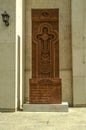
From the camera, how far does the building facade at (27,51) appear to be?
11.0 metres

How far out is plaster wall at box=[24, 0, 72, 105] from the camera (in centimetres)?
1279

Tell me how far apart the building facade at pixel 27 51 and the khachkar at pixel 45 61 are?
580 millimetres

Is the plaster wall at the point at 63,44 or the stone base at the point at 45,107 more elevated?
the plaster wall at the point at 63,44

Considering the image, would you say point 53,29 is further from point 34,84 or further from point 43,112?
point 43,112

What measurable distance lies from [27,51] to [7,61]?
2090 mm

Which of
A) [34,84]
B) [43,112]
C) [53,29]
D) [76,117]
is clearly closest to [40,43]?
[53,29]

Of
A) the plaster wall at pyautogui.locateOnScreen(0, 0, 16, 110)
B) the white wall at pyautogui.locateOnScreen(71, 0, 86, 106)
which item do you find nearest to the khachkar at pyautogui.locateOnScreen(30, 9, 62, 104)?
the plaster wall at pyautogui.locateOnScreen(0, 0, 16, 110)

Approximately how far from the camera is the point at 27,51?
13.0 metres

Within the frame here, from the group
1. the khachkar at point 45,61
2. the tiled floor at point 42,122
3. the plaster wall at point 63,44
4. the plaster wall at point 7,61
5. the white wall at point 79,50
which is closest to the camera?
the tiled floor at point 42,122

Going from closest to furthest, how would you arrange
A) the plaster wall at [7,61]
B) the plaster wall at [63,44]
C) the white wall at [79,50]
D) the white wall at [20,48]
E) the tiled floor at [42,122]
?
1. the tiled floor at [42,122]
2. the plaster wall at [7,61]
3. the white wall at [20,48]
4. the white wall at [79,50]
5. the plaster wall at [63,44]

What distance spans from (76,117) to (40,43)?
9.79ft

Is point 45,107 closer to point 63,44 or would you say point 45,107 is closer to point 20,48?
point 20,48

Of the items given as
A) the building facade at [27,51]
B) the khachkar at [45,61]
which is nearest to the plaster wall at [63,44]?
the building facade at [27,51]

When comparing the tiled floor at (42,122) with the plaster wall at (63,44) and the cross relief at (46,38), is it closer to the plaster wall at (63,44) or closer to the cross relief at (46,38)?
the cross relief at (46,38)
